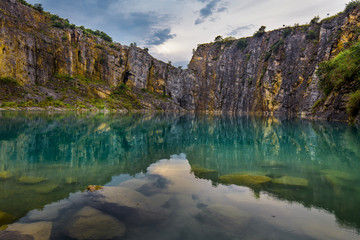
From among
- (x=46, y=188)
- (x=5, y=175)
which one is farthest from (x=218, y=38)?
(x=46, y=188)

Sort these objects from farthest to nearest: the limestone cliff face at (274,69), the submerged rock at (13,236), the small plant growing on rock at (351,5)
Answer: the small plant growing on rock at (351,5)
the limestone cliff face at (274,69)
the submerged rock at (13,236)

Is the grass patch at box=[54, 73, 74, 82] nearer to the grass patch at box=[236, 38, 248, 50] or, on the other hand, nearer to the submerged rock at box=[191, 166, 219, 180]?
the submerged rock at box=[191, 166, 219, 180]

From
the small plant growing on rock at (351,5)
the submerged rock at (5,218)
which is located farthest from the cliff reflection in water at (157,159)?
the small plant growing on rock at (351,5)

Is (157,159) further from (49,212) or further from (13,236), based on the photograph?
(13,236)

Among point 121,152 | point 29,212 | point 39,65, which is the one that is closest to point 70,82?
point 39,65

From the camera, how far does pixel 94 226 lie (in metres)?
4.45

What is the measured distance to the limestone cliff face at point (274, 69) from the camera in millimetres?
61125

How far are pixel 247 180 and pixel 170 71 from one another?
102m

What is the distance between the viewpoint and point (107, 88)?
81438 mm

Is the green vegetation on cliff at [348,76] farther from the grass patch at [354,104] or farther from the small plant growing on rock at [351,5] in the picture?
the small plant growing on rock at [351,5]

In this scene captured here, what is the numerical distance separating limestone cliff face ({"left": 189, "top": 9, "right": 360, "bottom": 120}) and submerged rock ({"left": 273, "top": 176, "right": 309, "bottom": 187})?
33.0 meters

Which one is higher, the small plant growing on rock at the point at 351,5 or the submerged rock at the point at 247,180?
the small plant growing on rock at the point at 351,5

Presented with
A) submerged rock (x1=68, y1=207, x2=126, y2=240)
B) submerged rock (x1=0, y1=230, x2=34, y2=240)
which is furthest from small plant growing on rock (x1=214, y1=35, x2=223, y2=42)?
submerged rock (x1=0, y1=230, x2=34, y2=240)

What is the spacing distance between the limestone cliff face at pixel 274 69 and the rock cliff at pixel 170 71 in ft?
1.14
